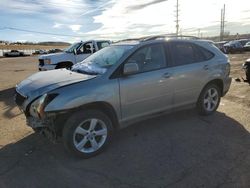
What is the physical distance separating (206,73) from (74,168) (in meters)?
3.45

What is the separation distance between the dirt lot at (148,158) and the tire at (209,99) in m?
0.26

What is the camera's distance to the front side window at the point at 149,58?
4648 mm

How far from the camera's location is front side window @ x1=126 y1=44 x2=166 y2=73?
183 inches

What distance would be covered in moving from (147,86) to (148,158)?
4.20 feet

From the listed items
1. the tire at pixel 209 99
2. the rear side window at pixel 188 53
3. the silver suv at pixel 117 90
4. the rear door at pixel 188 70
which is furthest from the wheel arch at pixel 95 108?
the tire at pixel 209 99

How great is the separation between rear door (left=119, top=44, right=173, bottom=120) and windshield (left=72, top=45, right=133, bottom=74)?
290mm

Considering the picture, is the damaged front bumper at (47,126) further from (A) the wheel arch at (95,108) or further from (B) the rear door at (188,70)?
(B) the rear door at (188,70)

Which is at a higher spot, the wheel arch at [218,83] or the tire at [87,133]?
the wheel arch at [218,83]

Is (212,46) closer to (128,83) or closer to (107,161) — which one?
(128,83)

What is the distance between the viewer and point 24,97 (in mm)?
4207

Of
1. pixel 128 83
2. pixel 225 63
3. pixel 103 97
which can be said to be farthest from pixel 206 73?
pixel 103 97

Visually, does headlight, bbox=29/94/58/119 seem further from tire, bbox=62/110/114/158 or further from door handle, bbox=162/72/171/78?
door handle, bbox=162/72/171/78

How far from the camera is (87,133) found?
412cm

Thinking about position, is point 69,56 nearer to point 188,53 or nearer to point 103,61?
point 103,61
